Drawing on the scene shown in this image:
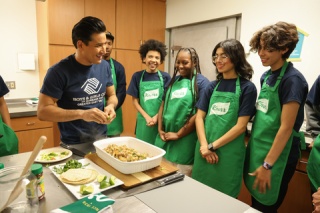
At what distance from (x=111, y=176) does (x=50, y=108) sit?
54 cm

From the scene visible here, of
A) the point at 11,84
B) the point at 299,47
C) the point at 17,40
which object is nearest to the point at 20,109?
the point at 11,84

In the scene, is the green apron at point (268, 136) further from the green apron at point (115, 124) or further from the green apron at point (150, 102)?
the green apron at point (115, 124)

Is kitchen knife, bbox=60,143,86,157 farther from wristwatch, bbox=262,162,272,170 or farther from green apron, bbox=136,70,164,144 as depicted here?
wristwatch, bbox=262,162,272,170

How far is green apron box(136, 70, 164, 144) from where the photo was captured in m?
1.95

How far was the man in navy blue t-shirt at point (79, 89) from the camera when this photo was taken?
1240 millimetres

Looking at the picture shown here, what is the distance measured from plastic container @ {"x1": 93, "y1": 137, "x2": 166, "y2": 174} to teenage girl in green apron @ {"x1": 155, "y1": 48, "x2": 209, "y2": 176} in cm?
48

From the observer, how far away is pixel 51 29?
2.46 metres

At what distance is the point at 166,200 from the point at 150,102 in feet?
3.82

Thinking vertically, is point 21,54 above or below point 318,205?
above

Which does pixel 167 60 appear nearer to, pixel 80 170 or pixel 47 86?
pixel 47 86

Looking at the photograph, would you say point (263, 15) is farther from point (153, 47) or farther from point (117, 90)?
point (117, 90)

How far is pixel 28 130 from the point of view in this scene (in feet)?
8.00

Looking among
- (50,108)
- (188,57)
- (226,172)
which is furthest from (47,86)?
(226,172)

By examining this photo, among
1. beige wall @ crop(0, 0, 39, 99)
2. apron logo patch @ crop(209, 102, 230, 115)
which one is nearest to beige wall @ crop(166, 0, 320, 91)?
apron logo patch @ crop(209, 102, 230, 115)
